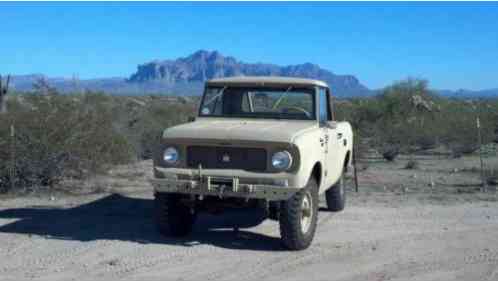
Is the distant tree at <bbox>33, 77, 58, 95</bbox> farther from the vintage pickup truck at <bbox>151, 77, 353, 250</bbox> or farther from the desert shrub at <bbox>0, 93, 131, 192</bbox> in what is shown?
the vintage pickup truck at <bbox>151, 77, 353, 250</bbox>

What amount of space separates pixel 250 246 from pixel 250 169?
99 centimetres

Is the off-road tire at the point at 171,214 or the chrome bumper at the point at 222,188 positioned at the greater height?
the chrome bumper at the point at 222,188

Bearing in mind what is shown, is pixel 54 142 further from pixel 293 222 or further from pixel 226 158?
pixel 293 222

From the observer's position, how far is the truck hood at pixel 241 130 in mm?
7465

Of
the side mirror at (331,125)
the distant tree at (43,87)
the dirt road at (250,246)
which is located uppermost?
the distant tree at (43,87)

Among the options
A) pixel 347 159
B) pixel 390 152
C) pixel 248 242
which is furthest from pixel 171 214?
pixel 390 152

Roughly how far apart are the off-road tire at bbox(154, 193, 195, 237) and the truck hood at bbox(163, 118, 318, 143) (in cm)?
83

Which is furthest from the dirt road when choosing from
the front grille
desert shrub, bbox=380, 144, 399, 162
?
desert shrub, bbox=380, 144, 399, 162

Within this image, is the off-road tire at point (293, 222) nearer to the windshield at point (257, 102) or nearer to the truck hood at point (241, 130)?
the truck hood at point (241, 130)

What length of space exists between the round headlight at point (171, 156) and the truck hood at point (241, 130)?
16 centimetres

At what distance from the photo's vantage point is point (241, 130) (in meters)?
7.66

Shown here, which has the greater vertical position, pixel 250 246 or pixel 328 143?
pixel 328 143

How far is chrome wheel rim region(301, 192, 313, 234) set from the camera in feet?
25.5

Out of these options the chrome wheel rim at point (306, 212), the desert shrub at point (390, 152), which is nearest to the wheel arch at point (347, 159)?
the chrome wheel rim at point (306, 212)
